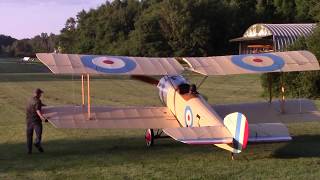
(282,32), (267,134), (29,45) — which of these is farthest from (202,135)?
(29,45)

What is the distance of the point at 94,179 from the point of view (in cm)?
841

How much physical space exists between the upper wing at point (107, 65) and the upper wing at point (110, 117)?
4.19 feet

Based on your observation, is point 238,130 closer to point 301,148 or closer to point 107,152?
point 301,148

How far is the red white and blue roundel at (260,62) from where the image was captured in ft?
35.8

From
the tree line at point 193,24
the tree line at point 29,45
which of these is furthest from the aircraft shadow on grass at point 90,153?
the tree line at point 29,45

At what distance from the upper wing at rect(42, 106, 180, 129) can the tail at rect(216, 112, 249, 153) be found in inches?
100

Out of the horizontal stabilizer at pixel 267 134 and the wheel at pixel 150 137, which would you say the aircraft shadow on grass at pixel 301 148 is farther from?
the wheel at pixel 150 137

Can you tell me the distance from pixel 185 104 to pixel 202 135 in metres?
2.04

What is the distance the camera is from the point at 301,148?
36.8ft

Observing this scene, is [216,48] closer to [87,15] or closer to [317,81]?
[87,15]

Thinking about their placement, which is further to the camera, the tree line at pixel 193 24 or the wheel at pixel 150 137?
the tree line at pixel 193 24

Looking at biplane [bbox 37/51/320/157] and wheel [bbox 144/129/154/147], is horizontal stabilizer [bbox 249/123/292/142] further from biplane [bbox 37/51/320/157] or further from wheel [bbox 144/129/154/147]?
wheel [bbox 144/129/154/147]

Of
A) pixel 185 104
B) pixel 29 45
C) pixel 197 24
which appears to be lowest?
pixel 29 45

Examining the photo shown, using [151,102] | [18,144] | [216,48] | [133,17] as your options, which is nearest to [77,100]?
[151,102]
